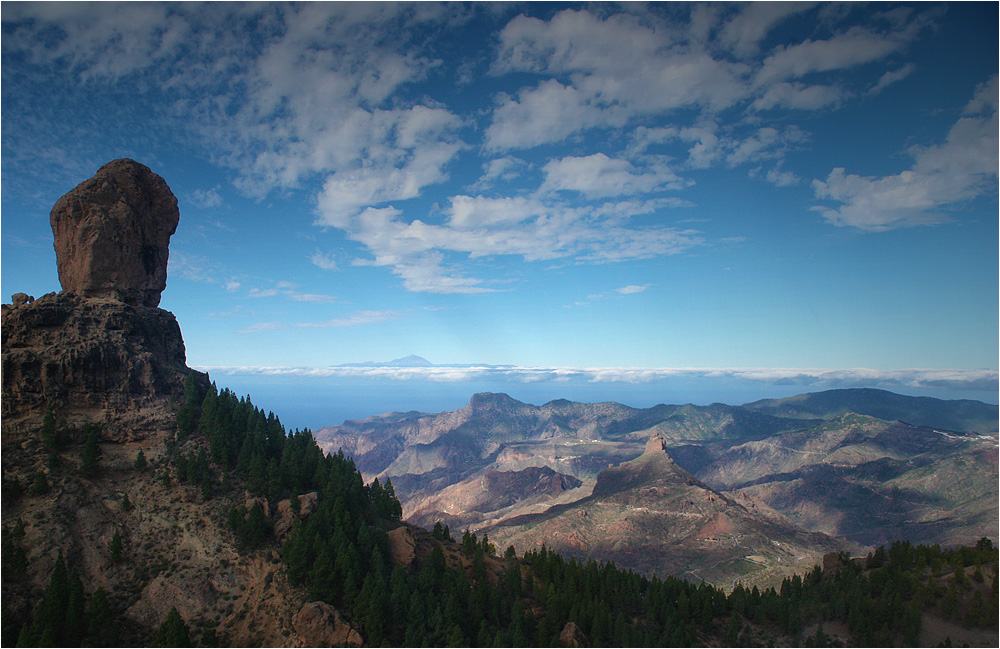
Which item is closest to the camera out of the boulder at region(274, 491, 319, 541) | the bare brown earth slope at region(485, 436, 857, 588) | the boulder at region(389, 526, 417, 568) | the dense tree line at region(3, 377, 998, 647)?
the dense tree line at region(3, 377, 998, 647)

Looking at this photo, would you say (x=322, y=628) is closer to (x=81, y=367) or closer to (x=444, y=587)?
(x=444, y=587)

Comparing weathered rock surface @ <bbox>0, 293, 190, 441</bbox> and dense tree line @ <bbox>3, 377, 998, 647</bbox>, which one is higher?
weathered rock surface @ <bbox>0, 293, 190, 441</bbox>

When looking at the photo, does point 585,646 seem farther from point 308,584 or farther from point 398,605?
point 308,584

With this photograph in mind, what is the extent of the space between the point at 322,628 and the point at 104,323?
204ft

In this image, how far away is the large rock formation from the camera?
232 ft

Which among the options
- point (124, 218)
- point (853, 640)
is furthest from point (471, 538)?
point (124, 218)

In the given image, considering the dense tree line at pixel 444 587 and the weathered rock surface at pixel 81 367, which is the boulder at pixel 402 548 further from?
the weathered rock surface at pixel 81 367

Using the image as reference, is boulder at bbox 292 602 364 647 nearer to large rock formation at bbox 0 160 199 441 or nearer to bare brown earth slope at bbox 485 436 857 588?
large rock formation at bbox 0 160 199 441

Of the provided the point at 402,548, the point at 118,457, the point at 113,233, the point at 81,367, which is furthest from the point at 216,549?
the point at 113,233

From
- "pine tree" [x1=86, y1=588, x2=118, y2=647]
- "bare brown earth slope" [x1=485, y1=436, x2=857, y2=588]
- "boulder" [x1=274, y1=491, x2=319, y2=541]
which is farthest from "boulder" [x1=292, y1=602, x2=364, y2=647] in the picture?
"bare brown earth slope" [x1=485, y1=436, x2=857, y2=588]

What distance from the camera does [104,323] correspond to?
3115 inches

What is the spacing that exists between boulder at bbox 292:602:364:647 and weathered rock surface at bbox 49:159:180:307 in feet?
215

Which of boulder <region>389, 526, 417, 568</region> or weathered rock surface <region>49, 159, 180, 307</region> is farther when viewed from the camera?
weathered rock surface <region>49, 159, 180, 307</region>

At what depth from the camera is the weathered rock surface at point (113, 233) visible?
82.6 metres
